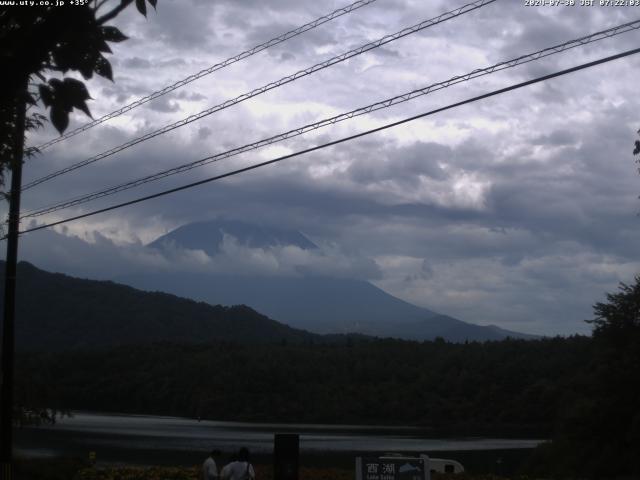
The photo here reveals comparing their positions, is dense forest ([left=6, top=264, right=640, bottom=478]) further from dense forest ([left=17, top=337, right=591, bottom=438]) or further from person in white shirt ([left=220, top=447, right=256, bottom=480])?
person in white shirt ([left=220, top=447, right=256, bottom=480])

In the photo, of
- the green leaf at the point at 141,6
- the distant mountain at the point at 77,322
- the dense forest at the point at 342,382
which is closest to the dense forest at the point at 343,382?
the dense forest at the point at 342,382

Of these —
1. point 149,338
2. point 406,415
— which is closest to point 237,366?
point 406,415

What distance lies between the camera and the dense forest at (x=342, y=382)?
102 m

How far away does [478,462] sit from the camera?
47.5 metres

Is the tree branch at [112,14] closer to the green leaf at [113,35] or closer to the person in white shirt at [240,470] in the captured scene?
the green leaf at [113,35]

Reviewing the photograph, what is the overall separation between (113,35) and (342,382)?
375 ft

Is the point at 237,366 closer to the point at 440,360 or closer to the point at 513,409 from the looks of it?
the point at 440,360

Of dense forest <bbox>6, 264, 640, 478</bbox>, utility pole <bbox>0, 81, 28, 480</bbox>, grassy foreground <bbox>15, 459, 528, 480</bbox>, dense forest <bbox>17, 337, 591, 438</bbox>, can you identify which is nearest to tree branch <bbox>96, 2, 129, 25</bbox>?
utility pole <bbox>0, 81, 28, 480</bbox>

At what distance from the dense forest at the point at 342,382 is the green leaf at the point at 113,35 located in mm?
89590

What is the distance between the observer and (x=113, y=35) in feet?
18.3

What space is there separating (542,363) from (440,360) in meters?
16.5

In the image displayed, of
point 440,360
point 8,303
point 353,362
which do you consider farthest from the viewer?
point 353,362

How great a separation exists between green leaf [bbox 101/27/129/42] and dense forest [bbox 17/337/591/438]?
89590 millimetres

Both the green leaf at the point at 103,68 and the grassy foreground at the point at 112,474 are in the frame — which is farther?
the grassy foreground at the point at 112,474
